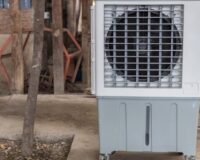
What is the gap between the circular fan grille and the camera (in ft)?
10.0

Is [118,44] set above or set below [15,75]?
above

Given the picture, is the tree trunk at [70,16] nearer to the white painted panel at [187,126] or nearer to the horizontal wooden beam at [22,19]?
the horizontal wooden beam at [22,19]

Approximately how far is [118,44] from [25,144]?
1.40 m

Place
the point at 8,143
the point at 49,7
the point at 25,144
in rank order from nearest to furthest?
the point at 25,144
the point at 8,143
the point at 49,7

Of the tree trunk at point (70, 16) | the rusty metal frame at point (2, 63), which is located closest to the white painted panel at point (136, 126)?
the rusty metal frame at point (2, 63)

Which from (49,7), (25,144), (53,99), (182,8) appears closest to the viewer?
(182,8)

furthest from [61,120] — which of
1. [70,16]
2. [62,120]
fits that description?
[70,16]

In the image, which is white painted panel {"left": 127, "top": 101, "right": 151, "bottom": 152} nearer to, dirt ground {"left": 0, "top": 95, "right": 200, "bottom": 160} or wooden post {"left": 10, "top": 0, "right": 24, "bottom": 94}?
dirt ground {"left": 0, "top": 95, "right": 200, "bottom": 160}

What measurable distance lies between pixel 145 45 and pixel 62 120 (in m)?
2.01

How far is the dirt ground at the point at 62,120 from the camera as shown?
13.4ft

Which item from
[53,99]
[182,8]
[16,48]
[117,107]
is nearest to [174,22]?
[182,8]

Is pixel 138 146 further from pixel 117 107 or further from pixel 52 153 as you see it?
pixel 52 153

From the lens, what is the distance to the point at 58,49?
598 cm

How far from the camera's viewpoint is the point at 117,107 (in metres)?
3.12
